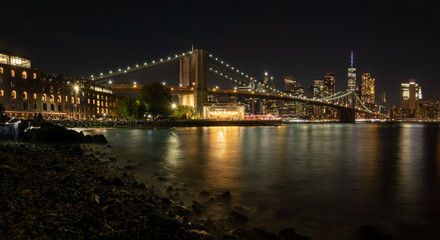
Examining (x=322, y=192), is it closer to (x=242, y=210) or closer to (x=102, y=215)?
(x=242, y=210)

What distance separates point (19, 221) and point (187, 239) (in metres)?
2.07

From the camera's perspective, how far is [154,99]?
206 feet

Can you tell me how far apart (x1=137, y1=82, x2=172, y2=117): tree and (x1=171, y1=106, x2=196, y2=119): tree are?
10214 mm

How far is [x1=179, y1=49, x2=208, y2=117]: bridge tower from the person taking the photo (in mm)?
77125

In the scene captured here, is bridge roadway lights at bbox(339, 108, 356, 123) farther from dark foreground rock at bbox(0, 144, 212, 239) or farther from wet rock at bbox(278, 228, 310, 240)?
dark foreground rock at bbox(0, 144, 212, 239)

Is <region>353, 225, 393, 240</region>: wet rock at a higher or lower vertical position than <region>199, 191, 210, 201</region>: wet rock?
higher

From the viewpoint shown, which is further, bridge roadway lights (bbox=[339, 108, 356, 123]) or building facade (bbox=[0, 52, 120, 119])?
bridge roadway lights (bbox=[339, 108, 356, 123])

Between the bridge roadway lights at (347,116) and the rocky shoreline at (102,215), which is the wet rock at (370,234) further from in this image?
the bridge roadway lights at (347,116)

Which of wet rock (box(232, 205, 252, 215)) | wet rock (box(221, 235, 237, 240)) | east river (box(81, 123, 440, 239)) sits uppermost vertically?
wet rock (box(221, 235, 237, 240))

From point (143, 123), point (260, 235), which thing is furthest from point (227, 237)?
point (143, 123)

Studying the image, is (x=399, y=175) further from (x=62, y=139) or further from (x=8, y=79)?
(x=8, y=79)

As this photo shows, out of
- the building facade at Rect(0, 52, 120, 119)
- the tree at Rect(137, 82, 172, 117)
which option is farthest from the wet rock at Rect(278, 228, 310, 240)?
the tree at Rect(137, 82, 172, 117)

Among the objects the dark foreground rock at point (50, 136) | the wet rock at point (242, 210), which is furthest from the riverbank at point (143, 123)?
the wet rock at point (242, 210)

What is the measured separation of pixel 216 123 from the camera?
7200 centimetres
